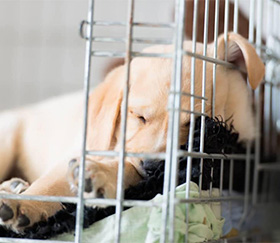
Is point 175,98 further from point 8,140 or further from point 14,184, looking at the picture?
point 8,140

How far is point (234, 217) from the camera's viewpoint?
1.65 metres

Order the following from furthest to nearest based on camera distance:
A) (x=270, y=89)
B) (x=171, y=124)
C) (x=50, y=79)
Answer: (x=50, y=79) < (x=270, y=89) < (x=171, y=124)

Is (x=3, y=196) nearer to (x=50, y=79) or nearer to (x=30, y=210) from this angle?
(x=30, y=210)

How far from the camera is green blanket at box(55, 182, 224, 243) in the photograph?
1.07 m

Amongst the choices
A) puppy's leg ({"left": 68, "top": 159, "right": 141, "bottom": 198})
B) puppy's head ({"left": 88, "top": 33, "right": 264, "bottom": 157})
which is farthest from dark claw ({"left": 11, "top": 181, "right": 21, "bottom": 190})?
puppy's leg ({"left": 68, "top": 159, "right": 141, "bottom": 198})

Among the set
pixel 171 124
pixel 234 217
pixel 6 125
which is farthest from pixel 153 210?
pixel 6 125

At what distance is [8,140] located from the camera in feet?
6.57

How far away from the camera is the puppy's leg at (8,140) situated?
75.9 inches

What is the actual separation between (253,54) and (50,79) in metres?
2.12

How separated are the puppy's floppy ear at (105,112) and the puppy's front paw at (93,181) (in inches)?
14.0

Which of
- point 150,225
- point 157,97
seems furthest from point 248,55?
point 150,225

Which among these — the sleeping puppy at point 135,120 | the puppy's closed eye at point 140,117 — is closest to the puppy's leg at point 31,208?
the sleeping puppy at point 135,120

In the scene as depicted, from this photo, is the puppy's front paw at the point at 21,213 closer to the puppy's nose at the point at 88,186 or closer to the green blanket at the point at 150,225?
the green blanket at the point at 150,225

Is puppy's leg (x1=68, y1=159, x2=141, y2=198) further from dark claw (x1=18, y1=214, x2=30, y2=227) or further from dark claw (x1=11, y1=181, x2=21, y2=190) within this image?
dark claw (x1=11, y1=181, x2=21, y2=190)
